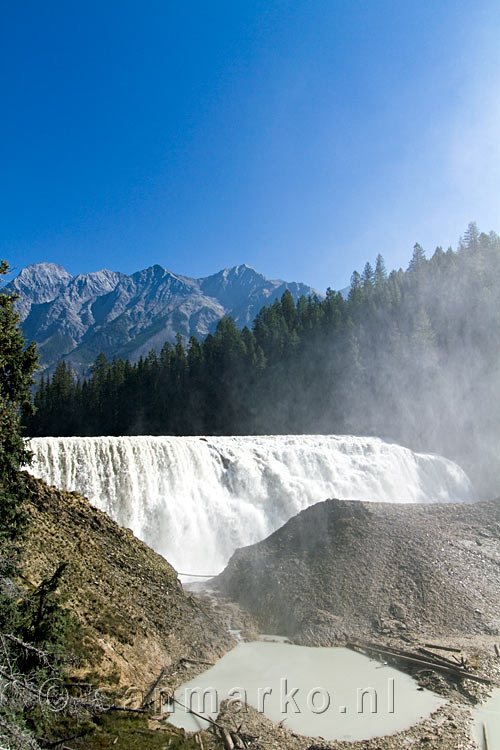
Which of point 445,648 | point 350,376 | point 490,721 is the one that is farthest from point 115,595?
point 350,376

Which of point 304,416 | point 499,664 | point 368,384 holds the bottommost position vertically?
point 499,664

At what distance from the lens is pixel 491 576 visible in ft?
48.9

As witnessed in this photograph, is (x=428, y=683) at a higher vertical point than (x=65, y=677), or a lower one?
lower

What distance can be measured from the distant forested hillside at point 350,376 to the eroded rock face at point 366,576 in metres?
27.6

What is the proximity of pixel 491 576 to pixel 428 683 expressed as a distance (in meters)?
6.62

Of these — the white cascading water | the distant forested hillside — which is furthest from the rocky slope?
the distant forested hillside

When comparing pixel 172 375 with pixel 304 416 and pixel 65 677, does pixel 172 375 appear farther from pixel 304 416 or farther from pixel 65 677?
pixel 65 677

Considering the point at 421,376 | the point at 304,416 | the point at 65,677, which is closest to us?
the point at 65,677

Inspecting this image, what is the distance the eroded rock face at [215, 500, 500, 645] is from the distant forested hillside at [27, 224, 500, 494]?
1088 inches

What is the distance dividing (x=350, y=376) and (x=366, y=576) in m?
45.3

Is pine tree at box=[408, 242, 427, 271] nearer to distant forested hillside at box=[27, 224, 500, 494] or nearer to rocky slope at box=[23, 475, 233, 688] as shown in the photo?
distant forested hillside at box=[27, 224, 500, 494]

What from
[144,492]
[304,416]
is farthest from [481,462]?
[144,492]

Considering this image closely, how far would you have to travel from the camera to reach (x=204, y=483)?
2477 cm

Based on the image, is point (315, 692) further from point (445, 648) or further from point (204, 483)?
point (204, 483)
